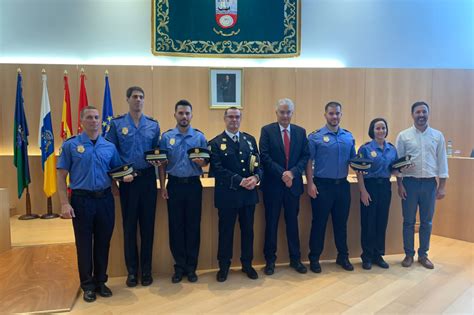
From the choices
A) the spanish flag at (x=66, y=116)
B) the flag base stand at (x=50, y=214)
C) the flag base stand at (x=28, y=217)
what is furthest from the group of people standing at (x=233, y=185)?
the flag base stand at (x=28, y=217)

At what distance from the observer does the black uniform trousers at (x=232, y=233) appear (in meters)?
2.96

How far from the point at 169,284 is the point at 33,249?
6.06ft

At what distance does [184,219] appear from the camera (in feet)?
9.63

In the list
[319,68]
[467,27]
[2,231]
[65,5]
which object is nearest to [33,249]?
[2,231]

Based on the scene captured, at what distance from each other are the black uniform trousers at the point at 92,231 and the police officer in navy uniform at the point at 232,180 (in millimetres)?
901

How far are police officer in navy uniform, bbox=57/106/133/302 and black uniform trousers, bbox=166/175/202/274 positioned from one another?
1.51 feet

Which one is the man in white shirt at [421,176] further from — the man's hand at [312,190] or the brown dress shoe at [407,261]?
the man's hand at [312,190]

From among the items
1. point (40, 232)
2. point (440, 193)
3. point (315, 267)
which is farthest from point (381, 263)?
point (40, 232)

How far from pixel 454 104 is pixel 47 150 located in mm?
6478

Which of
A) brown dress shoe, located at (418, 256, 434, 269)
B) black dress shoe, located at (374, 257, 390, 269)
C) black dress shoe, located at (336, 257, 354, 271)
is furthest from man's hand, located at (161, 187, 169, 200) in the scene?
brown dress shoe, located at (418, 256, 434, 269)

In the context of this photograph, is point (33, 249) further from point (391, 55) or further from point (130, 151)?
point (391, 55)

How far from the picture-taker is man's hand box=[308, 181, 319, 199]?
124 inches

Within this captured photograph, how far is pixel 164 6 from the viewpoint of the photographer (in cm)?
529

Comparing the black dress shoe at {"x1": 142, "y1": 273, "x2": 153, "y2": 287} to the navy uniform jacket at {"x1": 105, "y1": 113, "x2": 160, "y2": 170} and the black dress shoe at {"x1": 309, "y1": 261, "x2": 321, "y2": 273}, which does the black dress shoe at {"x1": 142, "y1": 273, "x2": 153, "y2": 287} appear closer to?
the navy uniform jacket at {"x1": 105, "y1": 113, "x2": 160, "y2": 170}
